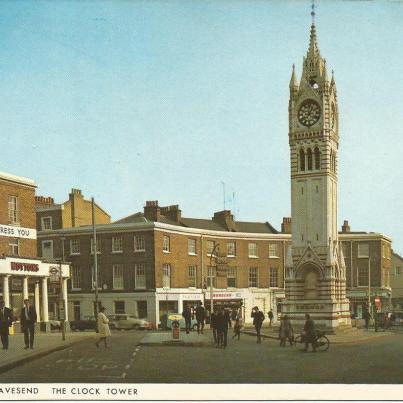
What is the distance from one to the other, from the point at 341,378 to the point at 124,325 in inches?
1282

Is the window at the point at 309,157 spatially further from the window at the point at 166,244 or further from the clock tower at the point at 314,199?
the window at the point at 166,244

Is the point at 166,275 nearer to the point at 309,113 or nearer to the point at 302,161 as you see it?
the point at 302,161

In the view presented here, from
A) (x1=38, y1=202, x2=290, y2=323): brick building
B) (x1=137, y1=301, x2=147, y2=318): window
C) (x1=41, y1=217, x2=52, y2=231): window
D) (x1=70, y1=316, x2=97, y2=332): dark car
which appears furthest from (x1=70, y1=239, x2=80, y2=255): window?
(x1=70, y1=316, x2=97, y2=332): dark car

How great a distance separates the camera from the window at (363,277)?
176 feet

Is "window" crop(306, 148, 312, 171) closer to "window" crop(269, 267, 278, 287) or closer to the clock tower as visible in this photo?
the clock tower

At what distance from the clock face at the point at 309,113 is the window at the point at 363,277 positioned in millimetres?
19286

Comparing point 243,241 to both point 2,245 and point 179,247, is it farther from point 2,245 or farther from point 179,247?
point 2,245

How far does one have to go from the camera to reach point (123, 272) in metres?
51.3

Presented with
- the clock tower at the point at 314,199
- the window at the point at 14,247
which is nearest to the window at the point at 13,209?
the window at the point at 14,247

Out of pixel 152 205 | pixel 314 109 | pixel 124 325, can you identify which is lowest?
pixel 124 325

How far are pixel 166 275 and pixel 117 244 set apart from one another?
13.5ft

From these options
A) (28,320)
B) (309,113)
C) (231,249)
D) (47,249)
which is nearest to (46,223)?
(47,249)

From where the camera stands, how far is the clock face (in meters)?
37.4
